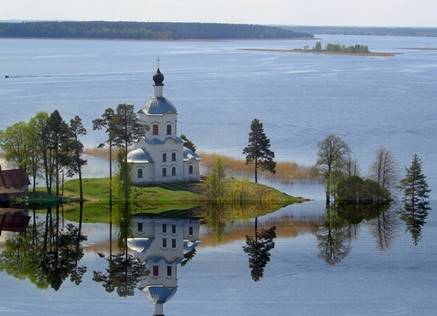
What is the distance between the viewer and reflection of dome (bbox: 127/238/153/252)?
3921 cm

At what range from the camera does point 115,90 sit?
109875 mm

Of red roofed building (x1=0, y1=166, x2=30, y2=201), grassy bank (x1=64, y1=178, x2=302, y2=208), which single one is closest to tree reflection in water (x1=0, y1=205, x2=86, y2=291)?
red roofed building (x1=0, y1=166, x2=30, y2=201)

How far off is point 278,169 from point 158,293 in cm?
2470

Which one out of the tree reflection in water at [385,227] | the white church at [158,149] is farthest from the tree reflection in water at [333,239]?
the white church at [158,149]

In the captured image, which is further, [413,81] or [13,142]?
[413,81]

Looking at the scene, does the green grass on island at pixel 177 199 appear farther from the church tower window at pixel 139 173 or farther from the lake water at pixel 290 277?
the lake water at pixel 290 277

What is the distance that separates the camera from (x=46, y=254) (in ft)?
126

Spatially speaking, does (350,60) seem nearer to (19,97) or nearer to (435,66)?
(435,66)

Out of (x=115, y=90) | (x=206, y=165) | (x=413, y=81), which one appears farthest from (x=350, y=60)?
(x=206, y=165)

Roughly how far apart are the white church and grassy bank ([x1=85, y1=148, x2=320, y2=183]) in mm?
4753

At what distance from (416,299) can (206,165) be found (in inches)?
1023

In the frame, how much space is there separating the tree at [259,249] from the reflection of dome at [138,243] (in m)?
3.23

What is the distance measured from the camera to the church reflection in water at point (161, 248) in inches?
1312

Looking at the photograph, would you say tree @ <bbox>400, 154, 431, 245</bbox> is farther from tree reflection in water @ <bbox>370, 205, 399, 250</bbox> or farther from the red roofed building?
the red roofed building
